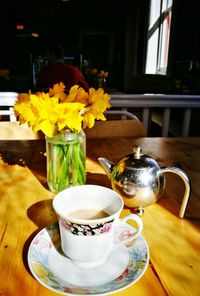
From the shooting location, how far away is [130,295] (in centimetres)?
43

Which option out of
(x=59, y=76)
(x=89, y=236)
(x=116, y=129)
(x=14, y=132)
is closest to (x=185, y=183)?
(x=89, y=236)

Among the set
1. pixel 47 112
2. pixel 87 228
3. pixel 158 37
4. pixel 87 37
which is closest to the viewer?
pixel 87 228

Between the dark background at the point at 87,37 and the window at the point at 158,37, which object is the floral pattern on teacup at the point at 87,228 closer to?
the dark background at the point at 87,37

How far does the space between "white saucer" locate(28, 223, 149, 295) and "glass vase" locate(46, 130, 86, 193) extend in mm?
199

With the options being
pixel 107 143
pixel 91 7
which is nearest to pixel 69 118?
pixel 107 143

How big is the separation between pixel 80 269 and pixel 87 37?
8529mm

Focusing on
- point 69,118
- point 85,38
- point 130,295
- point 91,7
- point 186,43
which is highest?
point 91,7

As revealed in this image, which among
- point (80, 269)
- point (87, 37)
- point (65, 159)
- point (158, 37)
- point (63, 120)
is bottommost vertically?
point (80, 269)

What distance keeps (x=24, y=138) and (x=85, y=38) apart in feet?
25.1

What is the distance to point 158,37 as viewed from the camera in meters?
5.25

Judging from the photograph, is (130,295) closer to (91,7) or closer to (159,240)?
(159,240)

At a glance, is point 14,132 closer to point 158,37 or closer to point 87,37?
point 158,37

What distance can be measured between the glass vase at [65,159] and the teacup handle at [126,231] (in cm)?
Result: 21

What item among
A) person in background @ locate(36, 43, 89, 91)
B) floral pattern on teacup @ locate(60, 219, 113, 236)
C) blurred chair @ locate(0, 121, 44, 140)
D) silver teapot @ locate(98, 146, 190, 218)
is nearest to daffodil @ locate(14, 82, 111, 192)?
silver teapot @ locate(98, 146, 190, 218)
